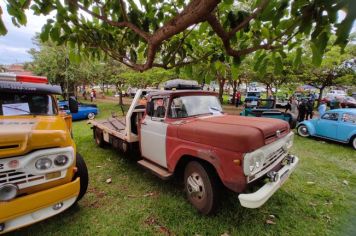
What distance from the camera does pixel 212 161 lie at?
10.5 ft

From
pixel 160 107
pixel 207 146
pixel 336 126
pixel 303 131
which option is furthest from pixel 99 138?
pixel 336 126

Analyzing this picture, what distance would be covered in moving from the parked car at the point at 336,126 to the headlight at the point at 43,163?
31.5ft

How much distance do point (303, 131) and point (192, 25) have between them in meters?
9.45

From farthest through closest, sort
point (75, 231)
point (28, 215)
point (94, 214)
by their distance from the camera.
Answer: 1. point (94, 214)
2. point (75, 231)
3. point (28, 215)

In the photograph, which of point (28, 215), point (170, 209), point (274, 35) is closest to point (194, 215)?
point (170, 209)

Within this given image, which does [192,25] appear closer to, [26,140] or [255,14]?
[255,14]

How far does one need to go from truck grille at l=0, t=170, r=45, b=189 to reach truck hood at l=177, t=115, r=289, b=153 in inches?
86.3

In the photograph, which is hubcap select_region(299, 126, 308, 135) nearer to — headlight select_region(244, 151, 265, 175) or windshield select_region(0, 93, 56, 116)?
headlight select_region(244, 151, 265, 175)

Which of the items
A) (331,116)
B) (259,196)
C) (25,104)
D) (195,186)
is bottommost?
(195,186)

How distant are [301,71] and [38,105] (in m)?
18.8

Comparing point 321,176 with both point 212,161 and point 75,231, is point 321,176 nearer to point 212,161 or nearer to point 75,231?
point 212,161

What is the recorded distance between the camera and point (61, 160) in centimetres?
274

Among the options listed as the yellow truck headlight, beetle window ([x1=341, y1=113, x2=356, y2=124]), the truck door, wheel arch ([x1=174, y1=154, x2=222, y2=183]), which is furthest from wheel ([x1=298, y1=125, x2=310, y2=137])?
the yellow truck headlight

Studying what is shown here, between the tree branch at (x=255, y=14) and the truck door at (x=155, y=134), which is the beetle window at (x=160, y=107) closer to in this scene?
the truck door at (x=155, y=134)
